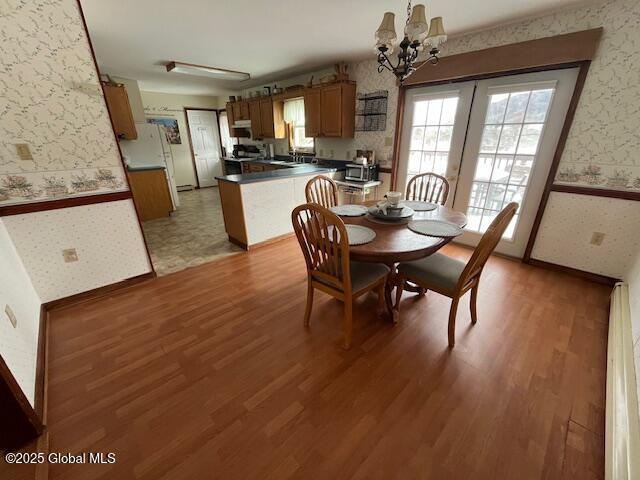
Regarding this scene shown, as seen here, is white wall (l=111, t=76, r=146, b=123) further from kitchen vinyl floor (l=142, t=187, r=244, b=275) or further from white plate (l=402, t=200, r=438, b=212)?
white plate (l=402, t=200, r=438, b=212)

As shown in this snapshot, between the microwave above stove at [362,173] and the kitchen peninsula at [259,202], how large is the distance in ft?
1.80

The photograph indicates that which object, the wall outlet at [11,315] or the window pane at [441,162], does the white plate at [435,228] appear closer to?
the window pane at [441,162]

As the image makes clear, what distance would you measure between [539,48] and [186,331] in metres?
3.71

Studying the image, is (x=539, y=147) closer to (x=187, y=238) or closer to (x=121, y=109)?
(x=187, y=238)

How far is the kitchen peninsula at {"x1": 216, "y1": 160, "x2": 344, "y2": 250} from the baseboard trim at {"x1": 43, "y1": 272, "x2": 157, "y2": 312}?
1.04 m

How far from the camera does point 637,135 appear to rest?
2.02 meters

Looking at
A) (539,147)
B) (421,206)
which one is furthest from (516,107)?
(421,206)

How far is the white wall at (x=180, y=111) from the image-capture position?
19.3 ft

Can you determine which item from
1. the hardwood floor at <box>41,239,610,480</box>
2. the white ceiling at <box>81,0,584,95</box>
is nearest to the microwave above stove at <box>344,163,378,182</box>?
the white ceiling at <box>81,0,584,95</box>

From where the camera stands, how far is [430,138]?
3170 mm

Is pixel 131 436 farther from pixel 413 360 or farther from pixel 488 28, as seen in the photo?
pixel 488 28

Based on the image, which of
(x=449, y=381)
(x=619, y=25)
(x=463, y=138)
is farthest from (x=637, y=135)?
(x=449, y=381)

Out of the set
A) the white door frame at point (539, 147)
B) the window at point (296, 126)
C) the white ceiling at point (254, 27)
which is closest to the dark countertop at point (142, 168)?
the white ceiling at point (254, 27)

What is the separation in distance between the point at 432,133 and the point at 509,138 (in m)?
0.81
